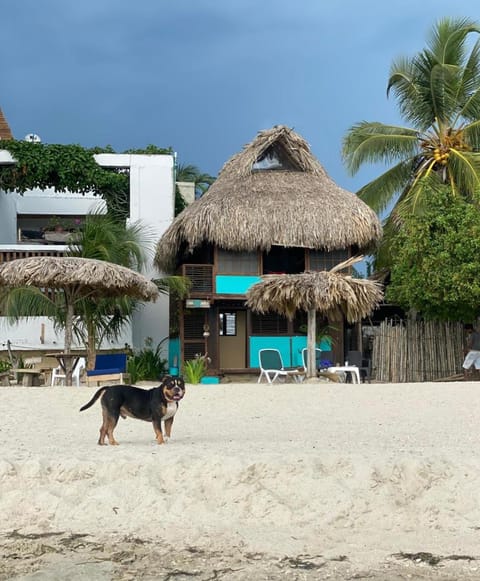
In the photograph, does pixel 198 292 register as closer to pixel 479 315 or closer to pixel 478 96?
pixel 479 315

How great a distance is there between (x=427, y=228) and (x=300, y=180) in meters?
3.94

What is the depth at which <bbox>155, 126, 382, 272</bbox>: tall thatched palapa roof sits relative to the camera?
16312mm

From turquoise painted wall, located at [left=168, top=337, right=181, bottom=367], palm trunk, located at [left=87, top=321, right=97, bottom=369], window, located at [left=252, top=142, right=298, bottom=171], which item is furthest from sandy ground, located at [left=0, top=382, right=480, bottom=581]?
window, located at [left=252, top=142, right=298, bottom=171]

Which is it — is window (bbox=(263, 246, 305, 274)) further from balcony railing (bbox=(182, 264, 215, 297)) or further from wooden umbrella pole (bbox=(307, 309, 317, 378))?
wooden umbrella pole (bbox=(307, 309, 317, 378))

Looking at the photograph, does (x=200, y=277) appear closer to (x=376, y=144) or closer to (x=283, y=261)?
(x=283, y=261)

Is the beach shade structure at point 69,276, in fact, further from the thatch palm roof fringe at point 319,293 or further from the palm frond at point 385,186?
the palm frond at point 385,186

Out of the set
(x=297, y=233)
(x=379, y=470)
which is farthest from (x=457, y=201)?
(x=379, y=470)

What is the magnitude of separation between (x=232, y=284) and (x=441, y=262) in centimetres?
463

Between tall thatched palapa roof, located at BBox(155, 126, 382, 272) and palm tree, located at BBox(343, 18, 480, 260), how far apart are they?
76.4 inches

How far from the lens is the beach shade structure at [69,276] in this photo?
11555mm

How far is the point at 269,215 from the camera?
1653 cm

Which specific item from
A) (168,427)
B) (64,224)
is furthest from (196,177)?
(168,427)

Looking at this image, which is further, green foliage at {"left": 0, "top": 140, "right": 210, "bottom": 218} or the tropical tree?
the tropical tree

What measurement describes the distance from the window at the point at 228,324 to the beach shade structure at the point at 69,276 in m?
5.43
